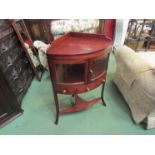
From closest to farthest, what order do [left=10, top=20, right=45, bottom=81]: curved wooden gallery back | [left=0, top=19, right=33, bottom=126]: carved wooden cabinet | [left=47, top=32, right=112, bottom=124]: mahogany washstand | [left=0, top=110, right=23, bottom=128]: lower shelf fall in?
[left=47, top=32, right=112, bottom=124]: mahogany washstand, [left=0, top=19, right=33, bottom=126]: carved wooden cabinet, [left=0, top=110, right=23, bottom=128]: lower shelf, [left=10, top=20, right=45, bottom=81]: curved wooden gallery back

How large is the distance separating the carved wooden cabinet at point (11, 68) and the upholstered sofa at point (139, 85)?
1330 mm

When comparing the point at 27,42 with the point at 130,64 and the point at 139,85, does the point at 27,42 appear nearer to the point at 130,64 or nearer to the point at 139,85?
the point at 130,64

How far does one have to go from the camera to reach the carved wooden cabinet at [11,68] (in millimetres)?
1353

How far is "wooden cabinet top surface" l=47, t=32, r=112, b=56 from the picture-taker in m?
0.97

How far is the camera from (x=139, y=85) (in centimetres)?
121

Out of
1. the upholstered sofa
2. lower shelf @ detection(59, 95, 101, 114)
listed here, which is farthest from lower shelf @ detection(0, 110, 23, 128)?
the upholstered sofa

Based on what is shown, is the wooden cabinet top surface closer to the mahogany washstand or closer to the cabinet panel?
the mahogany washstand

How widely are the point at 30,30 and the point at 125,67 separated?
5.84 feet

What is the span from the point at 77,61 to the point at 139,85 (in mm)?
701

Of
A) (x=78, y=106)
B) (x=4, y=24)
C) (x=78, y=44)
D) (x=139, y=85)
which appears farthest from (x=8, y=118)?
(x=139, y=85)

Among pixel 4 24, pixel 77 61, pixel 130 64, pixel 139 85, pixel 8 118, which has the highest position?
pixel 4 24

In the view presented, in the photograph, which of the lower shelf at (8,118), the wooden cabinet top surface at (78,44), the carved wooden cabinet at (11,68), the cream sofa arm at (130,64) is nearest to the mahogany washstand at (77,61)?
the wooden cabinet top surface at (78,44)

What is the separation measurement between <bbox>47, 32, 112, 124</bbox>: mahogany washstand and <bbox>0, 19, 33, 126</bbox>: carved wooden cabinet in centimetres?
61
